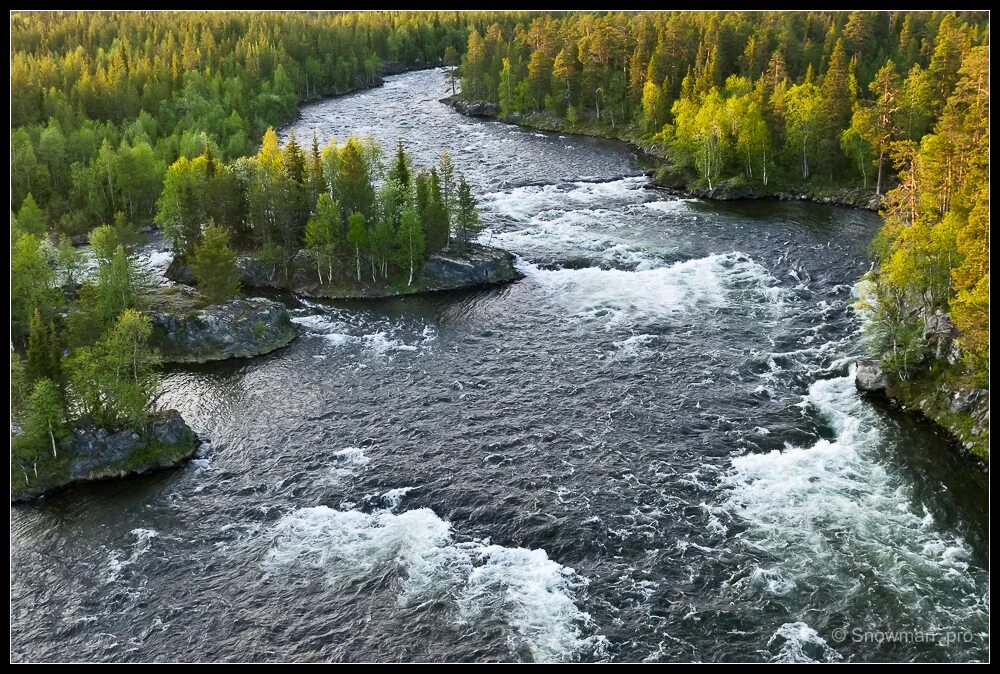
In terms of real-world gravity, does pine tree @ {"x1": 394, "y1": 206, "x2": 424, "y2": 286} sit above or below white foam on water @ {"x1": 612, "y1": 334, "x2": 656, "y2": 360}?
above

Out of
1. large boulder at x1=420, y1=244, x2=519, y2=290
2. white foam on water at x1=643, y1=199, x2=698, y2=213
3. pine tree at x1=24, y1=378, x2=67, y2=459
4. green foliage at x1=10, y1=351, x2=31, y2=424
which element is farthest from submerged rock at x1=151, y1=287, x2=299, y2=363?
white foam on water at x1=643, y1=199, x2=698, y2=213

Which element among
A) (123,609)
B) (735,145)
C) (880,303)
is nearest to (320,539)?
(123,609)

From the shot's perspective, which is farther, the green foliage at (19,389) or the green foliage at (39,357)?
the green foliage at (39,357)

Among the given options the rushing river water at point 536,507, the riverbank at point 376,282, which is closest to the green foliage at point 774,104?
the rushing river water at point 536,507

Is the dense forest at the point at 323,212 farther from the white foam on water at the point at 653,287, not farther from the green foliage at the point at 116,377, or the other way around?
the green foliage at the point at 116,377

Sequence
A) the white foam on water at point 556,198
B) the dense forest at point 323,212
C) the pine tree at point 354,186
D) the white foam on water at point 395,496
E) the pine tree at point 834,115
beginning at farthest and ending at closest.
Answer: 1. the pine tree at point 834,115
2. the white foam on water at point 556,198
3. the pine tree at point 354,186
4. the dense forest at point 323,212
5. the white foam on water at point 395,496

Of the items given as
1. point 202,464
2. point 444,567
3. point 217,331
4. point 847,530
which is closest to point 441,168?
point 217,331

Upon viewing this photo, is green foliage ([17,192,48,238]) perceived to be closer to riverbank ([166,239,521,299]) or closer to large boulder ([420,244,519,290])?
riverbank ([166,239,521,299])
